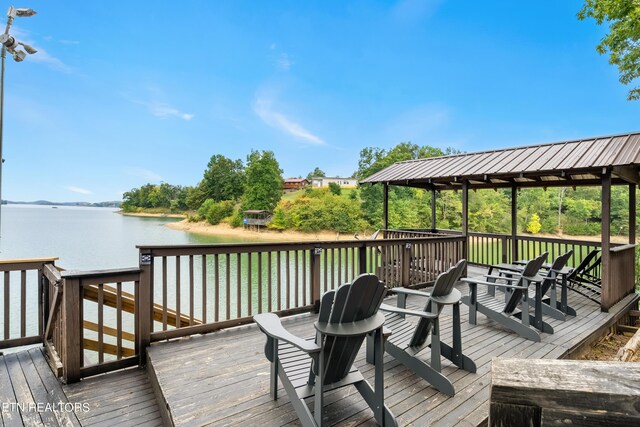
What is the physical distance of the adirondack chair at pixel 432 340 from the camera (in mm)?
2594

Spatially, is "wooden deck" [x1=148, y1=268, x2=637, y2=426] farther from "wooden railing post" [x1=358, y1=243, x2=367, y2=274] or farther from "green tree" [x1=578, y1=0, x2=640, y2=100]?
"green tree" [x1=578, y1=0, x2=640, y2=100]

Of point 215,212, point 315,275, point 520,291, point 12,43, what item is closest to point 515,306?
point 520,291

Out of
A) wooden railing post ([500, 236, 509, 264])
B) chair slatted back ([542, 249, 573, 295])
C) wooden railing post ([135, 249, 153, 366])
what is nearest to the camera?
wooden railing post ([135, 249, 153, 366])

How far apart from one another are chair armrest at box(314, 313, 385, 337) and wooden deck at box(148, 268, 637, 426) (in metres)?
0.72

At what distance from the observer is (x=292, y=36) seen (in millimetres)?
33594

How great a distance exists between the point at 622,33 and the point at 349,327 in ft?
35.3

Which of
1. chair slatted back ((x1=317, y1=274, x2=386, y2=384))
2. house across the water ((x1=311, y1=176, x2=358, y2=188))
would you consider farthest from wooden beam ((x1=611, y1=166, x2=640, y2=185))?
house across the water ((x1=311, y1=176, x2=358, y2=188))

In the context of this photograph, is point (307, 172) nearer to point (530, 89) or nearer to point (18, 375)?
point (530, 89)

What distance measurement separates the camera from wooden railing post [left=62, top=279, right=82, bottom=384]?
2746 millimetres

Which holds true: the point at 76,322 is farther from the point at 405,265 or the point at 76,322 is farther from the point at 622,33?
the point at 622,33

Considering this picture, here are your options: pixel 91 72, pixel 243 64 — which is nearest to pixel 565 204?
pixel 243 64

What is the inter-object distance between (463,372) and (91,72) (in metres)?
34.2

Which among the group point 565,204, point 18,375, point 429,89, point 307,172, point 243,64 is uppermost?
point 243,64

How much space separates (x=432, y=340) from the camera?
2.73 metres
